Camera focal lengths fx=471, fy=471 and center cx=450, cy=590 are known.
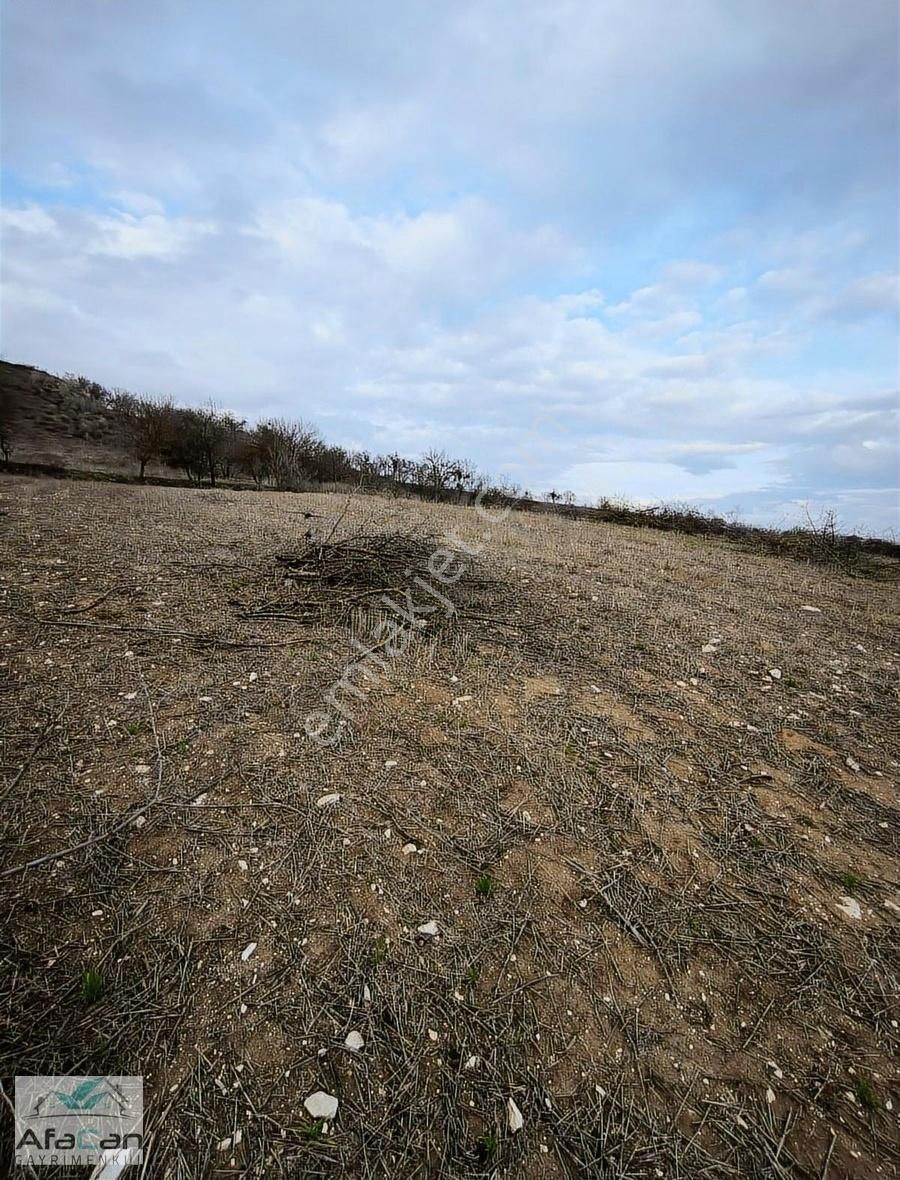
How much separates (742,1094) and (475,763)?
4.78ft

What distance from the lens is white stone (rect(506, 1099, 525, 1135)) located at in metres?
1.23

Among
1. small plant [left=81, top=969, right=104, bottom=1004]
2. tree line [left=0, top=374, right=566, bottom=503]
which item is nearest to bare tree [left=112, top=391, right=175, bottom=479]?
tree line [left=0, top=374, right=566, bottom=503]

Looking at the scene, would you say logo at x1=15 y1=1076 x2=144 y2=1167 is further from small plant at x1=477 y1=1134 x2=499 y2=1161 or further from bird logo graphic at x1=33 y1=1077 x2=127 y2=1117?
small plant at x1=477 y1=1134 x2=499 y2=1161

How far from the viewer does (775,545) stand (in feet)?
33.7

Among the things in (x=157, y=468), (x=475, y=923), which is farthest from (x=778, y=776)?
(x=157, y=468)

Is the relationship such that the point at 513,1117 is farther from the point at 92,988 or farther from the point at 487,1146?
the point at 92,988

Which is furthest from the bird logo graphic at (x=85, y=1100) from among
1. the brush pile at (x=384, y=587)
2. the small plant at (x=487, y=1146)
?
the brush pile at (x=384, y=587)

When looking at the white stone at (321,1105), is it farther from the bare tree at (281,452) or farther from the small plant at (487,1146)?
the bare tree at (281,452)

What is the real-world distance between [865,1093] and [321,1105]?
1.53 m

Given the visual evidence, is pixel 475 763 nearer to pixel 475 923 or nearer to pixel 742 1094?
pixel 475 923

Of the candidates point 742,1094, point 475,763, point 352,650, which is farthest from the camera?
point 352,650

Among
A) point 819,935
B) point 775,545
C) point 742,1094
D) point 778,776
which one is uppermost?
point 775,545

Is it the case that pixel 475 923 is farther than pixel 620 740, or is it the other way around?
pixel 620 740

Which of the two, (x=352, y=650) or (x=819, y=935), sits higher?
(x=352, y=650)
